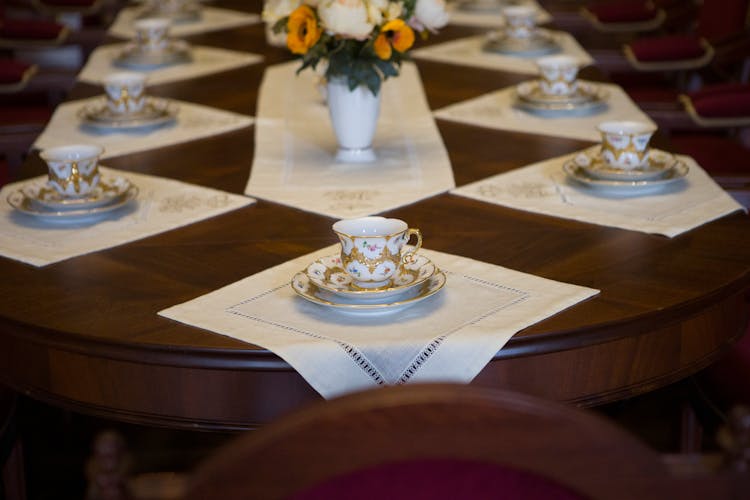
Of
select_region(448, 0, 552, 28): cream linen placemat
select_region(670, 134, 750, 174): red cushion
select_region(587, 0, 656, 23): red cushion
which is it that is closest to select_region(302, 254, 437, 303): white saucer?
select_region(670, 134, 750, 174): red cushion

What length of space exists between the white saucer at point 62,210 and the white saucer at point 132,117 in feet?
1.41

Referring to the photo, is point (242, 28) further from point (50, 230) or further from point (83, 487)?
point (50, 230)

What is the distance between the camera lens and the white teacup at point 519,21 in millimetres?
2633

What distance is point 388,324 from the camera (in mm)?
1158

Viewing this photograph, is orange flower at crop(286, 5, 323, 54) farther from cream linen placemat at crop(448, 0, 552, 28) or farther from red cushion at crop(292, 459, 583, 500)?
cream linen placemat at crop(448, 0, 552, 28)

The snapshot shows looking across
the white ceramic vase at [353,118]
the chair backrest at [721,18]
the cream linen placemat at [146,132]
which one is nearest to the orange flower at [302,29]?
the white ceramic vase at [353,118]

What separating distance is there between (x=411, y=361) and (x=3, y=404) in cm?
72

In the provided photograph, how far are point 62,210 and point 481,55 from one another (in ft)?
4.52

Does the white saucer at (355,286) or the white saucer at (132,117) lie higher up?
the white saucer at (355,286)

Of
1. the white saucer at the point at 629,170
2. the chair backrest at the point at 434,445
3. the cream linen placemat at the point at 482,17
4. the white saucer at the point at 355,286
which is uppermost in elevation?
the chair backrest at the point at 434,445

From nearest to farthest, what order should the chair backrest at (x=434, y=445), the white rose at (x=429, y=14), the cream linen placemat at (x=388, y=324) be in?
the chair backrest at (x=434, y=445), the cream linen placemat at (x=388, y=324), the white rose at (x=429, y=14)

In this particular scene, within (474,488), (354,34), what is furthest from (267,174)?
(474,488)

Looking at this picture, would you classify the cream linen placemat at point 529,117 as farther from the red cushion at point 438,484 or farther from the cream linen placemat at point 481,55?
the red cushion at point 438,484

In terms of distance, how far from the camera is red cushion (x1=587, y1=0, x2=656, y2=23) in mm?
3457
